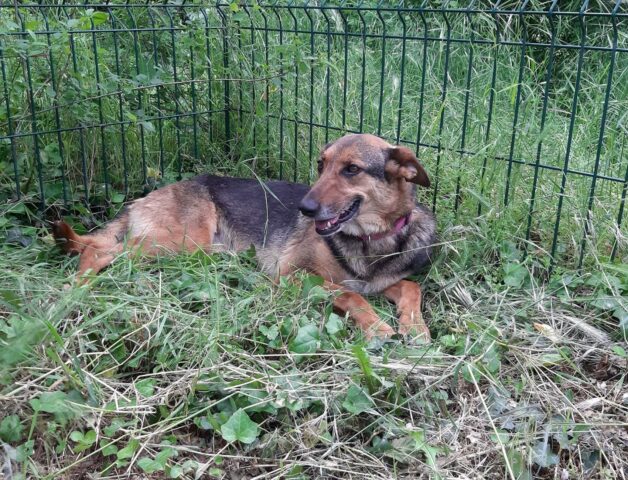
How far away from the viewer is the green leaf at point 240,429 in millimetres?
2309

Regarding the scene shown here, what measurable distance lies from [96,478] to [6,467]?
301 millimetres

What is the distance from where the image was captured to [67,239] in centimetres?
381

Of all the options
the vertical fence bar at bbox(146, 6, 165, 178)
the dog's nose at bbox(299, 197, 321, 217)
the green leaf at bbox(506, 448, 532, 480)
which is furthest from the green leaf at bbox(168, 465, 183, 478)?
the vertical fence bar at bbox(146, 6, 165, 178)

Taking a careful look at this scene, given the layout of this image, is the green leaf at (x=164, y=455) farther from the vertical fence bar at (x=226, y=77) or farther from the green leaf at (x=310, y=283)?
the vertical fence bar at (x=226, y=77)

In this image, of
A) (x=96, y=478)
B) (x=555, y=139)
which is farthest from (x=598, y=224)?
(x=96, y=478)

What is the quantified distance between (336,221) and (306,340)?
91 centimetres

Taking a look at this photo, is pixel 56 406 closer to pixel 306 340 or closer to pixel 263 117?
pixel 306 340

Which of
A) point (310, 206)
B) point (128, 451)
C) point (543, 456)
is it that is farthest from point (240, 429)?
point (310, 206)

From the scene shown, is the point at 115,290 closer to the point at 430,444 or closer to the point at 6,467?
the point at 6,467

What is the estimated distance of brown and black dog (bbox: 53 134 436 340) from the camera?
3524mm

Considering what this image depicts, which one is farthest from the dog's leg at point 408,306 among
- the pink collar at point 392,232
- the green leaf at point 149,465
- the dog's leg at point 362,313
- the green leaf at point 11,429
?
the green leaf at point 11,429

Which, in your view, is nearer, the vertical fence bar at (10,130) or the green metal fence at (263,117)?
the green metal fence at (263,117)

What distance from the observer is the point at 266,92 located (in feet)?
16.9

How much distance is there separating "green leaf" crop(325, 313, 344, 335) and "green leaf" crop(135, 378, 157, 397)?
871mm
